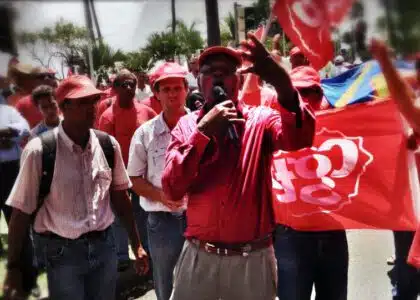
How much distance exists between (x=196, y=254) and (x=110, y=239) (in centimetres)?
82

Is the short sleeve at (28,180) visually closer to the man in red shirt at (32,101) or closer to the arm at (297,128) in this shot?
the man in red shirt at (32,101)

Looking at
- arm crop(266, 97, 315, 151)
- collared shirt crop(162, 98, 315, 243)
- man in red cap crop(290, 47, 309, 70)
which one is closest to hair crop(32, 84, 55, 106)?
collared shirt crop(162, 98, 315, 243)

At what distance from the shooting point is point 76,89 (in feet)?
10.00

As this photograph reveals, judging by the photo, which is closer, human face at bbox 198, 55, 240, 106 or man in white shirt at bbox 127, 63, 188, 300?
human face at bbox 198, 55, 240, 106

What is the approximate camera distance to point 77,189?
10.3 ft

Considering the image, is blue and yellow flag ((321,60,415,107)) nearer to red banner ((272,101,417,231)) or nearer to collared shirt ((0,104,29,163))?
red banner ((272,101,417,231))

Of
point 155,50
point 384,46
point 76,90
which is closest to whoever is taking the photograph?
point 384,46

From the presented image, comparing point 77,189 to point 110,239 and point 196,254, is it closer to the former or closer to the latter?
point 110,239

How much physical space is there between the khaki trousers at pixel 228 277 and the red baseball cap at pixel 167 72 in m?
1.44

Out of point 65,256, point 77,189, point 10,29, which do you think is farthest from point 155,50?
point 10,29

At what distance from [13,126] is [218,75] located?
87 centimetres

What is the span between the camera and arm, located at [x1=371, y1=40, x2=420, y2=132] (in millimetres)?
2021

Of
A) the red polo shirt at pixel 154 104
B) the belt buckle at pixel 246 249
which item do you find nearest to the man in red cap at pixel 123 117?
the red polo shirt at pixel 154 104

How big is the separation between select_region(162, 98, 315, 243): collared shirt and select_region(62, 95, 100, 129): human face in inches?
26.0
